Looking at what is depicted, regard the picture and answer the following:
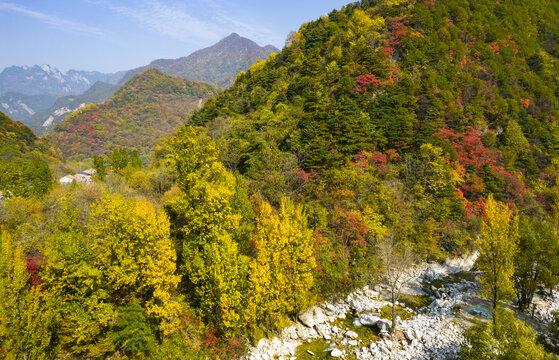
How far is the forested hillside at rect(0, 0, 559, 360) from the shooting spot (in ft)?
48.3

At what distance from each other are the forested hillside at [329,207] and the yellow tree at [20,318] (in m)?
0.10

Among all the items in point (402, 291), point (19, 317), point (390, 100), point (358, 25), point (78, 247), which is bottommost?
point (402, 291)

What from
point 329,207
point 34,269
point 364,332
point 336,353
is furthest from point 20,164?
point 364,332

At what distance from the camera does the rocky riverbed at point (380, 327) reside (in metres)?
17.1

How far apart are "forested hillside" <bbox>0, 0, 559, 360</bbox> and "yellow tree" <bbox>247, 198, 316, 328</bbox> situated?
0.50ft

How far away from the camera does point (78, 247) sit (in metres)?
14.2

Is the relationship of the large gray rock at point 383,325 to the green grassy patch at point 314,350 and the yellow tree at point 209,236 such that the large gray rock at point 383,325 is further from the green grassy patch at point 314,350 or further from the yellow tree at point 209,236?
the yellow tree at point 209,236

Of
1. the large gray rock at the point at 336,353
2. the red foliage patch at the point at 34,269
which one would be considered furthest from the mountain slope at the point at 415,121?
the red foliage patch at the point at 34,269

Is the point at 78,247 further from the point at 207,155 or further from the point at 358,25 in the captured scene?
the point at 358,25

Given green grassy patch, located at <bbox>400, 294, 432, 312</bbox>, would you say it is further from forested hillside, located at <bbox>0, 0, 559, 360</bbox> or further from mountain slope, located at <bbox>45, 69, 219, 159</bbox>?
mountain slope, located at <bbox>45, 69, 219, 159</bbox>

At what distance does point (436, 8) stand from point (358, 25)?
16.5 m

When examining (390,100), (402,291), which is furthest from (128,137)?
(402,291)

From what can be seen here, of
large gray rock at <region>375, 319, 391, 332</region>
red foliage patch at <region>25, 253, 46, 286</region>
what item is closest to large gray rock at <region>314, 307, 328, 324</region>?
large gray rock at <region>375, 319, 391, 332</region>

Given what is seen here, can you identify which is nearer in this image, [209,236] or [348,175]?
[209,236]
